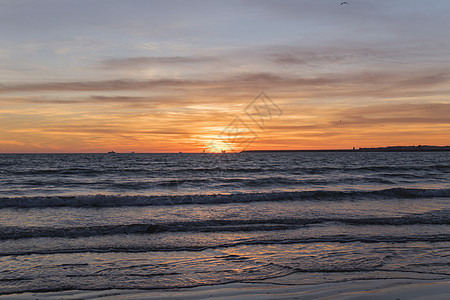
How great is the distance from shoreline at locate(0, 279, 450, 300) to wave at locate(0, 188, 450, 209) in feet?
40.5

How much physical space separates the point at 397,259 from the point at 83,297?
21.8 feet

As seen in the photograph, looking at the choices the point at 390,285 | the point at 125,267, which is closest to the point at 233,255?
the point at 125,267

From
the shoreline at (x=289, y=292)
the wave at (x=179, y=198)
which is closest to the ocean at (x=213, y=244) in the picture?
the shoreline at (x=289, y=292)

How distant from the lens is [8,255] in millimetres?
8602

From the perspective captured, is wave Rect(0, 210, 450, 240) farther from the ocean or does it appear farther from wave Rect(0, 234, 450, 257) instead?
wave Rect(0, 234, 450, 257)

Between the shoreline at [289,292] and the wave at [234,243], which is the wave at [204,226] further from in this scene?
the shoreline at [289,292]

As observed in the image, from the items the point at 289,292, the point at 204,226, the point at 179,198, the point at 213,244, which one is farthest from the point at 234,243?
the point at 179,198

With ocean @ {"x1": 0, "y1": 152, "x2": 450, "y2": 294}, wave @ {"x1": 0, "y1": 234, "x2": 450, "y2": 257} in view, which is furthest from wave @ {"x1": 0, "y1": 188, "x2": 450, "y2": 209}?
wave @ {"x1": 0, "y1": 234, "x2": 450, "y2": 257}

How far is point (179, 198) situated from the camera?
20141 mm

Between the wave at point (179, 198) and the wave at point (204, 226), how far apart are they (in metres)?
6.14

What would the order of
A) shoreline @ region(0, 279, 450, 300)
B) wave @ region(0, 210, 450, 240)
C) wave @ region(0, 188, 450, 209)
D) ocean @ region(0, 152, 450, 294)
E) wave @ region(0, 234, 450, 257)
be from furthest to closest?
wave @ region(0, 188, 450, 209) → wave @ region(0, 210, 450, 240) → wave @ region(0, 234, 450, 257) → ocean @ region(0, 152, 450, 294) → shoreline @ region(0, 279, 450, 300)

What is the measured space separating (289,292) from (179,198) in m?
14.6

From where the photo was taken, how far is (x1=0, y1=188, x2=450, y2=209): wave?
18.1 m

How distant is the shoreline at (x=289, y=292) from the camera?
19.2 ft
